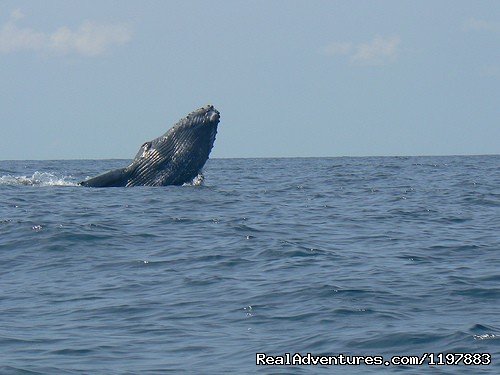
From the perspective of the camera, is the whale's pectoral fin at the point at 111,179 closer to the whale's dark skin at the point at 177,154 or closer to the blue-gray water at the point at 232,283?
the whale's dark skin at the point at 177,154

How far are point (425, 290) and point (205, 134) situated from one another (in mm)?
11290

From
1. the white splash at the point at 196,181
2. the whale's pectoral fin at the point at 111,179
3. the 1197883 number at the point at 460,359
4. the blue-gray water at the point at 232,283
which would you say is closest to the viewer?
the 1197883 number at the point at 460,359

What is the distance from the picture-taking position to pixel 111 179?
82.0 feet

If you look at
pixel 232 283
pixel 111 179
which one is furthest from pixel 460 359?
pixel 111 179

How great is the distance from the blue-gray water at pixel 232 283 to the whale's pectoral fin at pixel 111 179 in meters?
1.52

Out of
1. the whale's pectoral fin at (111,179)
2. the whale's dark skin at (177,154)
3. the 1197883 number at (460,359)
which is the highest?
the whale's dark skin at (177,154)

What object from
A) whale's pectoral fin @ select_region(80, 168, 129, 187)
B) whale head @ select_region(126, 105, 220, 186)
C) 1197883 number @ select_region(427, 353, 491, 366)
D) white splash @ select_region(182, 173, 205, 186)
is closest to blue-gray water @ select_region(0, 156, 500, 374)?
1197883 number @ select_region(427, 353, 491, 366)

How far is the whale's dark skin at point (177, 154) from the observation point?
913 inches

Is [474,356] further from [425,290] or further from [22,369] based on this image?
[22,369]

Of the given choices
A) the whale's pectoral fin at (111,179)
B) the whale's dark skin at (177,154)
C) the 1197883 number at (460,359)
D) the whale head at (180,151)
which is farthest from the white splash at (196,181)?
the 1197883 number at (460,359)

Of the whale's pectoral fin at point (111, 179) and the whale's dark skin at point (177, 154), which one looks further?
the whale's pectoral fin at point (111, 179)

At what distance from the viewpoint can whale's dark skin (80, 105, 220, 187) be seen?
23.2m

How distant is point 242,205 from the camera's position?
23.3 meters

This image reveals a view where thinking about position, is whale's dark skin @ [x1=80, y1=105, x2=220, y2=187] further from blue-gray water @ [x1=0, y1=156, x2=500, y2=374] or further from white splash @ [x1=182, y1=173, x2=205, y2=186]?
blue-gray water @ [x1=0, y1=156, x2=500, y2=374]
